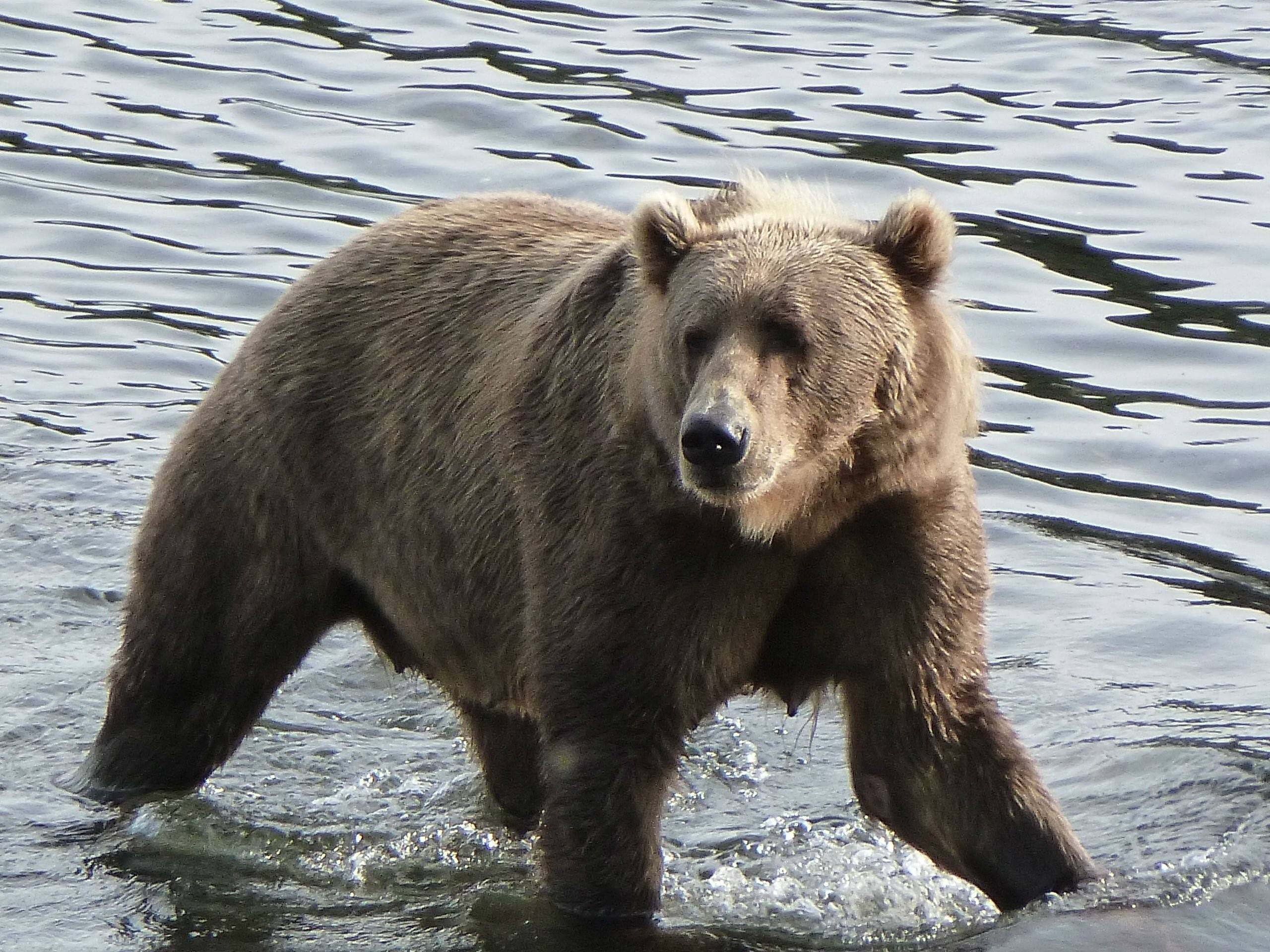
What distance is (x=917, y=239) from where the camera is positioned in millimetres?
5430

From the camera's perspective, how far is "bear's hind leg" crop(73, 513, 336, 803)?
6.79m

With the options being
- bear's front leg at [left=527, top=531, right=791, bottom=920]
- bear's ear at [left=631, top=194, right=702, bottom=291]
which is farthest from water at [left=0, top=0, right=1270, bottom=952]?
bear's ear at [left=631, top=194, right=702, bottom=291]

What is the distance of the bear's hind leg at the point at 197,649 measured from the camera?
679 cm

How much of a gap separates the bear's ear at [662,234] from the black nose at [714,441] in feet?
2.16

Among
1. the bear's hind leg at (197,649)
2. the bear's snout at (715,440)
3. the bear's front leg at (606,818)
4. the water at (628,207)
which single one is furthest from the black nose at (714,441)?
the bear's hind leg at (197,649)

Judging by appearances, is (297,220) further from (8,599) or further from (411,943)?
(411,943)

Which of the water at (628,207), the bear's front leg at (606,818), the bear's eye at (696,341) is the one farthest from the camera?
the water at (628,207)

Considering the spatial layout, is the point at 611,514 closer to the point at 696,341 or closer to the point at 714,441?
the point at 696,341

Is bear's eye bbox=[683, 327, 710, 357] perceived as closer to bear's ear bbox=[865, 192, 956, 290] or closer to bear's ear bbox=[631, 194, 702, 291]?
bear's ear bbox=[631, 194, 702, 291]

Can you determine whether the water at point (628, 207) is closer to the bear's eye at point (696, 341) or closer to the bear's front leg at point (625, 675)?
the bear's front leg at point (625, 675)

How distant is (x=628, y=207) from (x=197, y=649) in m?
6.12

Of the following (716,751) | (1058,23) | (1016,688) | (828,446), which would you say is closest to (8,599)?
(716,751)

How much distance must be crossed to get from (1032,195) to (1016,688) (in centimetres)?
550

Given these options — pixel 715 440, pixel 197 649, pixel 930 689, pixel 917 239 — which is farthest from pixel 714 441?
pixel 197 649
